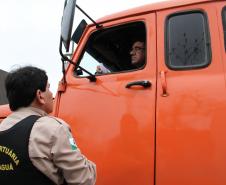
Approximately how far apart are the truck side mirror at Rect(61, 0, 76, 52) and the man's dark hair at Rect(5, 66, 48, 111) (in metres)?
0.68

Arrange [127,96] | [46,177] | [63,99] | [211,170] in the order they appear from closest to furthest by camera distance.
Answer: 1. [46,177]
2. [211,170]
3. [127,96]
4. [63,99]

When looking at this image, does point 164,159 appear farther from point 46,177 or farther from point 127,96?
point 46,177

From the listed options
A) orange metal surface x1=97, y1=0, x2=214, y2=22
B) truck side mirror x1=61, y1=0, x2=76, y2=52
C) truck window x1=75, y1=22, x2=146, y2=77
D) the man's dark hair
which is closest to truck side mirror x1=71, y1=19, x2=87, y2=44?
truck window x1=75, y1=22, x2=146, y2=77

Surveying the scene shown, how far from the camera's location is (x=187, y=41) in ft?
10.4

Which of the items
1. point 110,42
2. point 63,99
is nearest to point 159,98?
point 63,99

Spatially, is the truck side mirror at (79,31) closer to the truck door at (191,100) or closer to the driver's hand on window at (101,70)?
the driver's hand on window at (101,70)

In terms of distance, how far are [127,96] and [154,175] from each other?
25.3 inches

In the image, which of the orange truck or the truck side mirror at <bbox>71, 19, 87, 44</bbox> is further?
the truck side mirror at <bbox>71, 19, 87, 44</bbox>

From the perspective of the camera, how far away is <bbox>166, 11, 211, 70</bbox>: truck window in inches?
121

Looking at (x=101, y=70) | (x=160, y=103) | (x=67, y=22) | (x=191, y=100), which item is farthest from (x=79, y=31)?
(x=191, y=100)

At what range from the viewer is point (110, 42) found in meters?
3.88

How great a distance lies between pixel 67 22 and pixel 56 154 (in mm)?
1200

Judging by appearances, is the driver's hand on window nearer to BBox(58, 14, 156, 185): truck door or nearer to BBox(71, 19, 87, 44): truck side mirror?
BBox(58, 14, 156, 185): truck door

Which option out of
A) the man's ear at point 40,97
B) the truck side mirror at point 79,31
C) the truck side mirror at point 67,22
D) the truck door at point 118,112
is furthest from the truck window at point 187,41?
the man's ear at point 40,97
